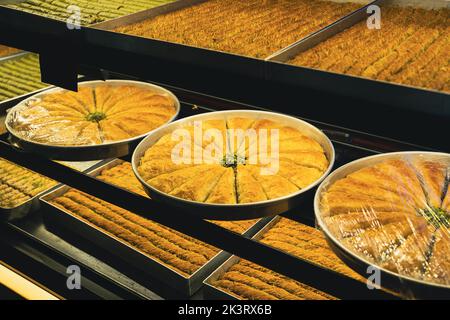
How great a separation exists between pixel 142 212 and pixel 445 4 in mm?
1616

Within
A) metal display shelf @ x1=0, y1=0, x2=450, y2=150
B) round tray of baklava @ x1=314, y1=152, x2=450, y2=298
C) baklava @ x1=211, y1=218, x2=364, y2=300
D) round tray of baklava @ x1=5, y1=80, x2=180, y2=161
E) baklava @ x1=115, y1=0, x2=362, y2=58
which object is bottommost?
baklava @ x1=211, y1=218, x2=364, y2=300

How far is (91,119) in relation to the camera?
2.23 meters

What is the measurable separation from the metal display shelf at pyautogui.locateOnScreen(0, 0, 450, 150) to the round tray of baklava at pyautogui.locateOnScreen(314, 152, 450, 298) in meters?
0.25

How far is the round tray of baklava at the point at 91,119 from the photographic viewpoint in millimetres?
1980

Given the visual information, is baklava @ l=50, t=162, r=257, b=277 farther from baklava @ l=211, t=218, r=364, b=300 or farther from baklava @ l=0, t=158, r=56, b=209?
baklava @ l=0, t=158, r=56, b=209

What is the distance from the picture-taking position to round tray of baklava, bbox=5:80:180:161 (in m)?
1.98

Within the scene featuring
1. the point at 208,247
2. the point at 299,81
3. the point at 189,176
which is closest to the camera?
the point at 299,81

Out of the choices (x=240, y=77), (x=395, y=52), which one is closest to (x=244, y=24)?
(x=240, y=77)

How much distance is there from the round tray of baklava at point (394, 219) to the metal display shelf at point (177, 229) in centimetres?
8

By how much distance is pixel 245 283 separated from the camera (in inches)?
82.7

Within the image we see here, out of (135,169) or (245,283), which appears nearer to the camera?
(135,169)

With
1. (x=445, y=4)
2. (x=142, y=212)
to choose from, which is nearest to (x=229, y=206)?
(x=142, y=212)

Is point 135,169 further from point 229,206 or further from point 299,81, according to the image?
point 299,81

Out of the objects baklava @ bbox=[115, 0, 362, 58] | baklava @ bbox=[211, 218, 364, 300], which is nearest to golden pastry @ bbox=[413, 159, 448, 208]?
baklava @ bbox=[211, 218, 364, 300]
